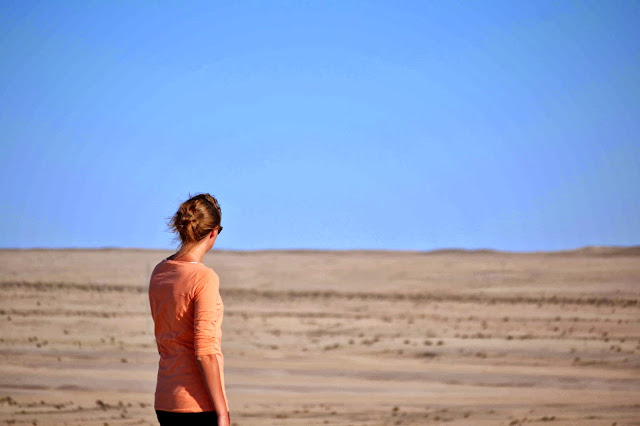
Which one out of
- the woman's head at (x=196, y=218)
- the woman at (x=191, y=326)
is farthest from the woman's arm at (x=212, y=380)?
the woman's head at (x=196, y=218)

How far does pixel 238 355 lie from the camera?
1338 cm

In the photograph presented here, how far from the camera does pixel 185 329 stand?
8.68ft

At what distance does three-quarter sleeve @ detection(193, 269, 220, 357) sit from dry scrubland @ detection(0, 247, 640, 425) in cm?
582

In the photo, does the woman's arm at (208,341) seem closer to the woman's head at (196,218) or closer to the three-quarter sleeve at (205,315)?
the three-quarter sleeve at (205,315)

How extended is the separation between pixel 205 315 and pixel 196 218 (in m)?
0.32

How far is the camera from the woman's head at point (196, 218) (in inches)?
105

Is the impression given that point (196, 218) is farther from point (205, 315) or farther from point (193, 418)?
point (193, 418)

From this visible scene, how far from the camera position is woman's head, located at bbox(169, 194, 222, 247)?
105 inches

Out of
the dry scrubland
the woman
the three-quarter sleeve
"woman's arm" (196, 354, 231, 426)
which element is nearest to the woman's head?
the woman

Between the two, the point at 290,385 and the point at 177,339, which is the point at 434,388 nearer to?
the point at 290,385

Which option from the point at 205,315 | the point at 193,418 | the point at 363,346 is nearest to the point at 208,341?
the point at 205,315

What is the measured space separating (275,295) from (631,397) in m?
15.1

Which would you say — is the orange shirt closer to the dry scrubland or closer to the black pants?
the black pants

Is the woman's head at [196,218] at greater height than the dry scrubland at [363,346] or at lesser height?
greater
